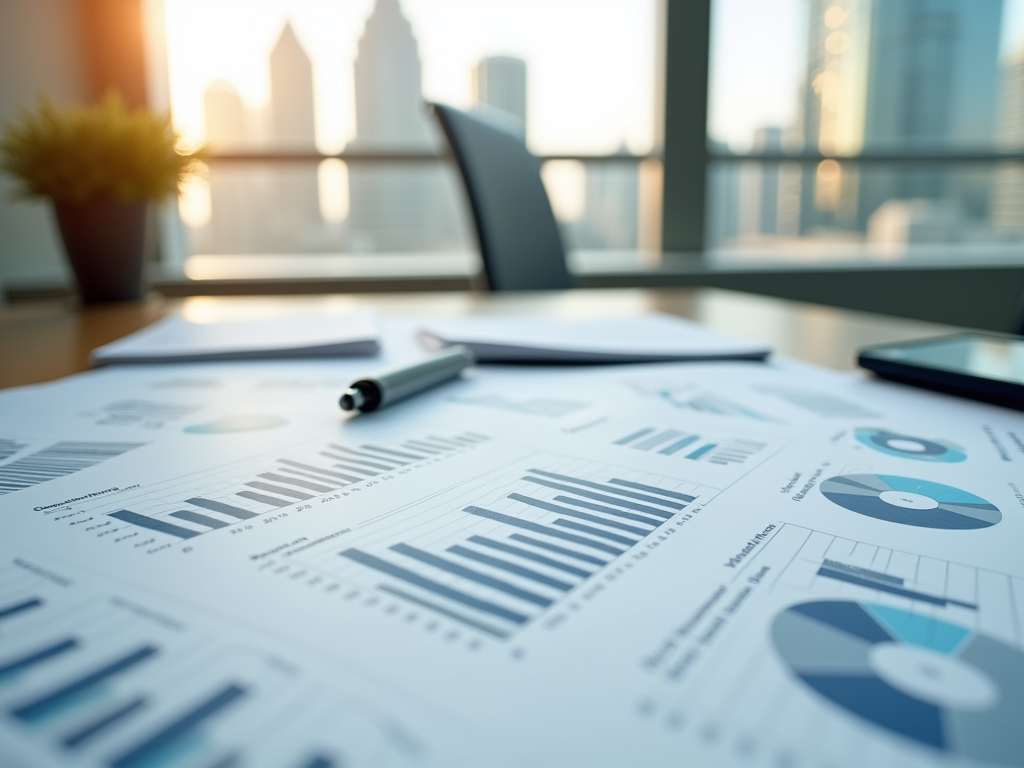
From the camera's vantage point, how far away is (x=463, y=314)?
2.80ft

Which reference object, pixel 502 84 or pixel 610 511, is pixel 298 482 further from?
pixel 502 84

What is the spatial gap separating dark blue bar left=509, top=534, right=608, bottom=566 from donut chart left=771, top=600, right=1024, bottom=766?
0.18 feet

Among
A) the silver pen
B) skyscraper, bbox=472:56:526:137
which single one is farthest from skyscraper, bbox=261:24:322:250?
the silver pen

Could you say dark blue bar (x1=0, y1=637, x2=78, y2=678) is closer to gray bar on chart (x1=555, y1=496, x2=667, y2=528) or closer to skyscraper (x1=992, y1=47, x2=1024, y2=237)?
gray bar on chart (x1=555, y1=496, x2=667, y2=528)

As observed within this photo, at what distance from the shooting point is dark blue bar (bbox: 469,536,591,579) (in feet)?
0.72

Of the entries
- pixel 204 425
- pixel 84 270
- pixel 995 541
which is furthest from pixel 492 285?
pixel 995 541

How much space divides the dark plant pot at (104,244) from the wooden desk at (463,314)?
3cm

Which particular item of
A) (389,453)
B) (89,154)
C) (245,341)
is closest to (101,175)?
(89,154)

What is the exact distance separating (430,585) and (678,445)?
0.19 m

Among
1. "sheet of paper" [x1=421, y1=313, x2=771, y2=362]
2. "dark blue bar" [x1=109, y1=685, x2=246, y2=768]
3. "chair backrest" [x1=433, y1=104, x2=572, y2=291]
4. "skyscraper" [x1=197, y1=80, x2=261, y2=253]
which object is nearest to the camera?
"dark blue bar" [x1=109, y1=685, x2=246, y2=768]

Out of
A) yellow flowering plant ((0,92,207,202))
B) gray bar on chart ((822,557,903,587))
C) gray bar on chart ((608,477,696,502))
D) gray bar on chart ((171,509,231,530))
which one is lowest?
gray bar on chart ((822,557,903,587))

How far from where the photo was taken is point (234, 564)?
0.22 meters

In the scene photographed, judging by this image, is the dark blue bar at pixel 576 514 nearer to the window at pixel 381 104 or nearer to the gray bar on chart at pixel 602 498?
the gray bar on chart at pixel 602 498

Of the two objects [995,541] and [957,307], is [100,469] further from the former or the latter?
[957,307]
